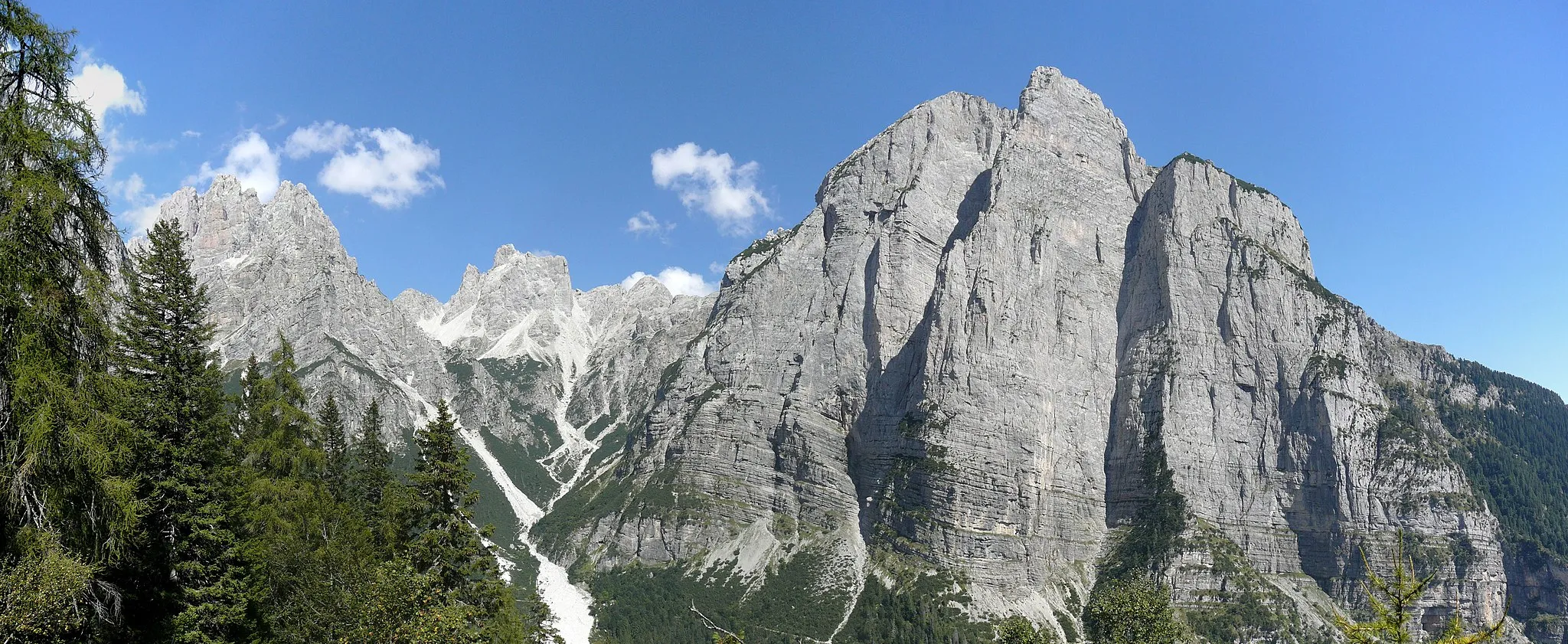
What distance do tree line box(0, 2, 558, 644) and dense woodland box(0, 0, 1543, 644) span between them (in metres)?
0.06

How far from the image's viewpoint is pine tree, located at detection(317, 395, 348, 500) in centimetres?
5153

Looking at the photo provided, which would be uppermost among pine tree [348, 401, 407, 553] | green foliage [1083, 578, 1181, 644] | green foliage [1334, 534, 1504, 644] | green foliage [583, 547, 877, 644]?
pine tree [348, 401, 407, 553]

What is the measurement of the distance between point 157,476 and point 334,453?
2831 centimetres

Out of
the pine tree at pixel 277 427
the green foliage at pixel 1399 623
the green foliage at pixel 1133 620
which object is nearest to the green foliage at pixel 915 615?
the green foliage at pixel 1133 620

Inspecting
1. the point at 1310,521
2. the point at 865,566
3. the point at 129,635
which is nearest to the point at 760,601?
the point at 865,566

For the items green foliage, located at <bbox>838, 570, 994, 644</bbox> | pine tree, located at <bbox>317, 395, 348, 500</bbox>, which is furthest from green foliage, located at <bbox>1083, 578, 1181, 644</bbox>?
green foliage, located at <bbox>838, 570, 994, 644</bbox>

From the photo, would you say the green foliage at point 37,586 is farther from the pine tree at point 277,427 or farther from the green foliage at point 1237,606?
the green foliage at point 1237,606

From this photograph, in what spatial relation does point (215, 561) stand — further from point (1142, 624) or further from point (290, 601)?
point (1142, 624)

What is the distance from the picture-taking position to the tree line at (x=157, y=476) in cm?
1717

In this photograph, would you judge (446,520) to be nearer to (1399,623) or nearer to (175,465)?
(175,465)

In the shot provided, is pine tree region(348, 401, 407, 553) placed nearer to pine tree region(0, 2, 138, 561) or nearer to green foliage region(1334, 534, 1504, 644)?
pine tree region(0, 2, 138, 561)

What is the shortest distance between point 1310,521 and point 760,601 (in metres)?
120

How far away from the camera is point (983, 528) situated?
188 m

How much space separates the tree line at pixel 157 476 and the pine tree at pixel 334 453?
0.74ft
